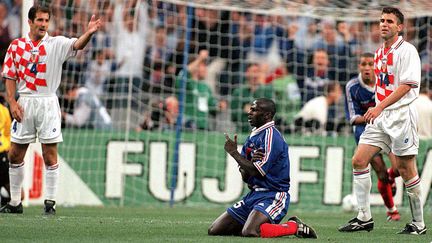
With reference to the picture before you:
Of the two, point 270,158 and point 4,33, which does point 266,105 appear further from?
point 4,33

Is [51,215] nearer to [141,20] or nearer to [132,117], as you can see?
[132,117]

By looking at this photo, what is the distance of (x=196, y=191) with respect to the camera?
1652 centimetres

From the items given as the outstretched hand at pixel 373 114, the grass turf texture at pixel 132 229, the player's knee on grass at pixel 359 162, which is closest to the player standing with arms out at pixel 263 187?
the grass turf texture at pixel 132 229

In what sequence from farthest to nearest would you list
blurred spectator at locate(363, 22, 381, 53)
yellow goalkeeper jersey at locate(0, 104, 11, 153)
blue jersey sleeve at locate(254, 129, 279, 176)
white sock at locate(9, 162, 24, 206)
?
blurred spectator at locate(363, 22, 381, 53)
yellow goalkeeper jersey at locate(0, 104, 11, 153)
white sock at locate(9, 162, 24, 206)
blue jersey sleeve at locate(254, 129, 279, 176)

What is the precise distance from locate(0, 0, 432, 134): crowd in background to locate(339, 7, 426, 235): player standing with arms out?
705cm

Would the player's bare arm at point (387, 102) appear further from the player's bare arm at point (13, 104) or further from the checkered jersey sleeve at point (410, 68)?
the player's bare arm at point (13, 104)

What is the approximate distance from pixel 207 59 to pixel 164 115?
1.35 meters

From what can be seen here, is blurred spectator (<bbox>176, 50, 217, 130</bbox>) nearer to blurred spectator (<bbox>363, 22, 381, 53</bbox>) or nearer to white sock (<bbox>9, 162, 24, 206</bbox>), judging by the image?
blurred spectator (<bbox>363, 22, 381, 53</bbox>)

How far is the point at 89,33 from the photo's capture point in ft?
36.0

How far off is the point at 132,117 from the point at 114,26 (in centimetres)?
171

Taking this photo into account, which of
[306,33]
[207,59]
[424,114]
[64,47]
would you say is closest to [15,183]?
[64,47]

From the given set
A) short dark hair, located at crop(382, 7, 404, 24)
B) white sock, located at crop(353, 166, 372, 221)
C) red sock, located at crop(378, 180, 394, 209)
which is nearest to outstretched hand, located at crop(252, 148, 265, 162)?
white sock, located at crop(353, 166, 372, 221)

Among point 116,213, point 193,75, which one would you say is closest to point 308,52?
point 193,75

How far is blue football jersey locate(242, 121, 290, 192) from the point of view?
925 cm
